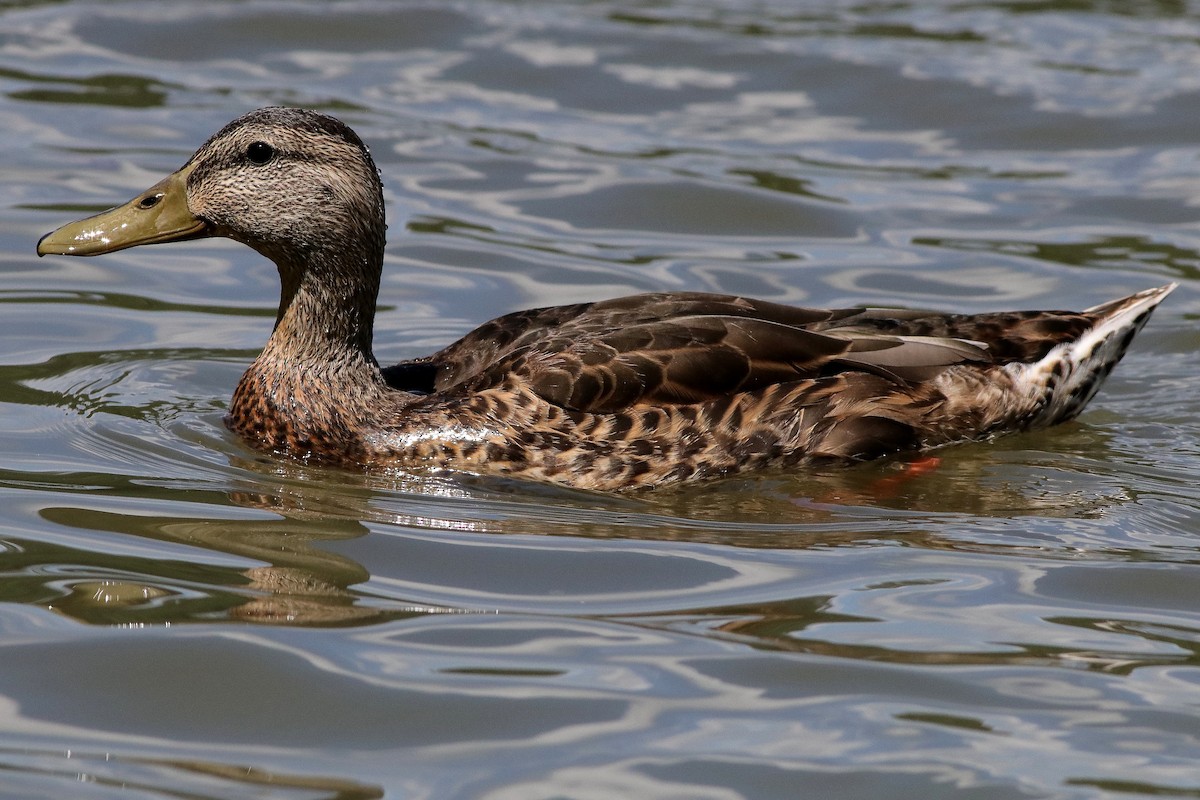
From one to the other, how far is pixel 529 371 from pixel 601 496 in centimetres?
68

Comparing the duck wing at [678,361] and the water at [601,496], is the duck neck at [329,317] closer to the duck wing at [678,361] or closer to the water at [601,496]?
the water at [601,496]

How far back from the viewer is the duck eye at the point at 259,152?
844cm

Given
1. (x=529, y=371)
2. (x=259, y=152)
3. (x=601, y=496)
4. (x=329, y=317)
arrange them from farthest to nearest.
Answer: (x=329, y=317)
(x=259, y=152)
(x=529, y=371)
(x=601, y=496)

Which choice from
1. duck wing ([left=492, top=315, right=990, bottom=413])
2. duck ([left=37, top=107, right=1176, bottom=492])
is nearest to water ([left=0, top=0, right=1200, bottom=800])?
duck ([left=37, top=107, right=1176, bottom=492])

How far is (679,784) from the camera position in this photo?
5270 mm

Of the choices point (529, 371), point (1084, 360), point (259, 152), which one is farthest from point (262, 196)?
point (1084, 360)

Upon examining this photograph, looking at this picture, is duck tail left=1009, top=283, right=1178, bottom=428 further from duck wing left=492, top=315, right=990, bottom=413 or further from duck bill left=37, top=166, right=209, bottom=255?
duck bill left=37, top=166, right=209, bottom=255

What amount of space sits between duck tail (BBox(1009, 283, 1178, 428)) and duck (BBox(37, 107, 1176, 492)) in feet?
0.71

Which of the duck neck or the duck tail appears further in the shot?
the duck tail

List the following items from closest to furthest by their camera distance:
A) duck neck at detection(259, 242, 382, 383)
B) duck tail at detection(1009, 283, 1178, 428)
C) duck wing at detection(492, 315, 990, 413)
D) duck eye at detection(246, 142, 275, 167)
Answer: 1. duck wing at detection(492, 315, 990, 413)
2. duck eye at detection(246, 142, 275, 167)
3. duck neck at detection(259, 242, 382, 383)
4. duck tail at detection(1009, 283, 1178, 428)

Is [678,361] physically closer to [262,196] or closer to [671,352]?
[671,352]

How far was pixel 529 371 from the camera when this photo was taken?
27.3 feet

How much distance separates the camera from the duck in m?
8.27

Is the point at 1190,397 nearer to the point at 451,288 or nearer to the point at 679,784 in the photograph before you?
the point at 451,288
